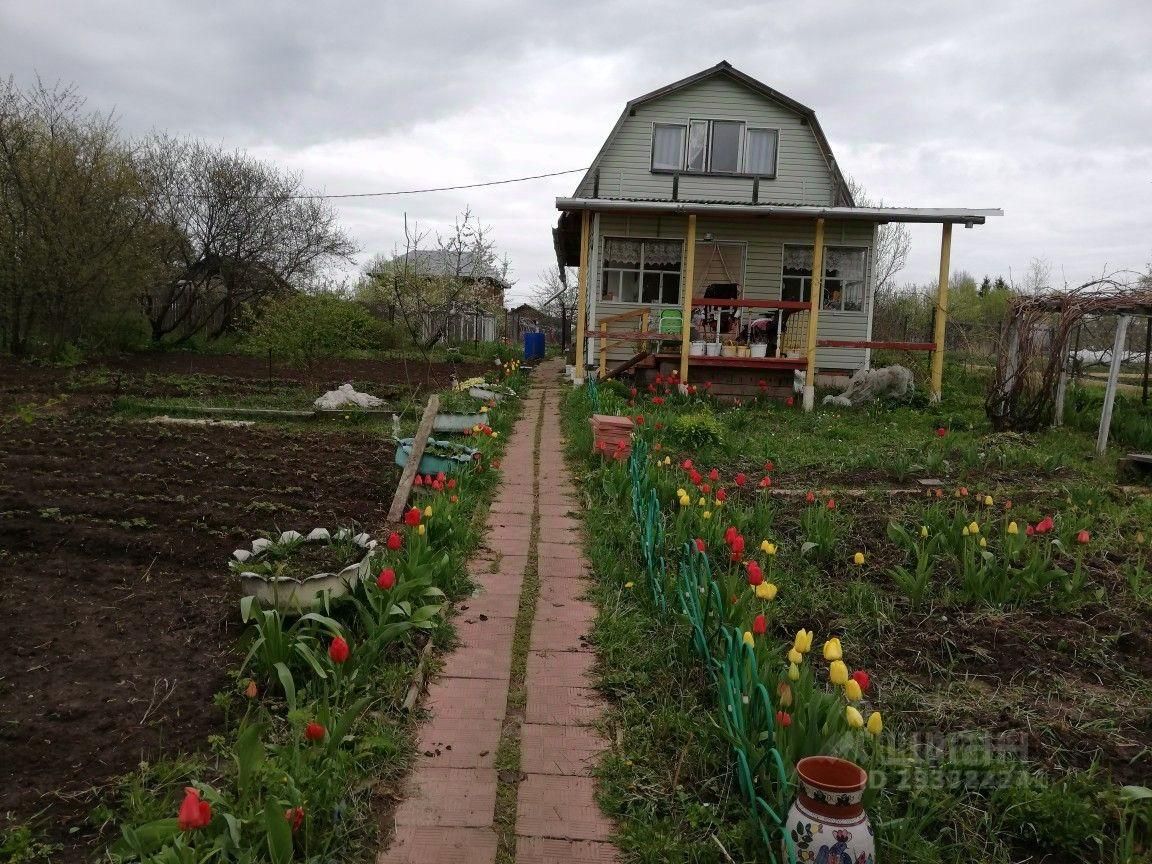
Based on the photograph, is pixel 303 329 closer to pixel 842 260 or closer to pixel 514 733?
pixel 842 260

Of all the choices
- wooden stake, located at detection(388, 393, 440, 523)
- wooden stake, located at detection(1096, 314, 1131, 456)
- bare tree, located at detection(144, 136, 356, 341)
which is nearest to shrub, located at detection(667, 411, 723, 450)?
wooden stake, located at detection(388, 393, 440, 523)

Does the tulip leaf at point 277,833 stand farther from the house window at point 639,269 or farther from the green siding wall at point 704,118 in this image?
the green siding wall at point 704,118

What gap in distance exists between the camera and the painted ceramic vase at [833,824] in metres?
2.07

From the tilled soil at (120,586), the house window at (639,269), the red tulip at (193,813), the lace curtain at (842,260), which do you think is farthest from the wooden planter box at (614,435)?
the lace curtain at (842,260)

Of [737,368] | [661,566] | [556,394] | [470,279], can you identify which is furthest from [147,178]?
[661,566]

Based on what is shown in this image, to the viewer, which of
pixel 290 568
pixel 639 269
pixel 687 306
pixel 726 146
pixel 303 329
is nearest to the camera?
pixel 290 568

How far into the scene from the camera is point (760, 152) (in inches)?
659

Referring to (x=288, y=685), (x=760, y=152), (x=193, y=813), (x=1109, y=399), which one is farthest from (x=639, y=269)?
(x=193, y=813)

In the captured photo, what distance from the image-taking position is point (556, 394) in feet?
48.8

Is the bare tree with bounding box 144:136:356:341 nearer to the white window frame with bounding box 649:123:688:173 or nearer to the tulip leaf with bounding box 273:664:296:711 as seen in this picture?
the white window frame with bounding box 649:123:688:173

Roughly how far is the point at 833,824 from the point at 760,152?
16.4 metres

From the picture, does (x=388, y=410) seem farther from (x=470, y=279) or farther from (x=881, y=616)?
(x=470, y=279)

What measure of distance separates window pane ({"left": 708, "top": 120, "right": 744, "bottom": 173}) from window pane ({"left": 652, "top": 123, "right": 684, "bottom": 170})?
0.64m

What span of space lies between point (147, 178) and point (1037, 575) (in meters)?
22.1
